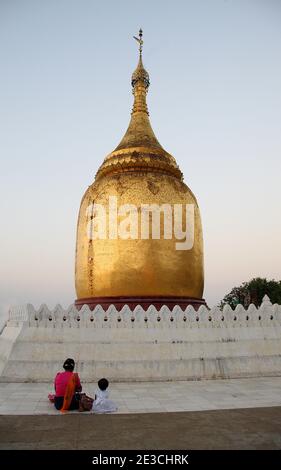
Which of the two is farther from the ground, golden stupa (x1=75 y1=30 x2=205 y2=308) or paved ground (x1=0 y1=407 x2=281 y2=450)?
golden stupa (x1=75 y1=30 x2=205 y2=308)

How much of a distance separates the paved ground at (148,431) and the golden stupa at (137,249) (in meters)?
9.88

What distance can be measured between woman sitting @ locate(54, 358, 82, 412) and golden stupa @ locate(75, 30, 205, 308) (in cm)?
872

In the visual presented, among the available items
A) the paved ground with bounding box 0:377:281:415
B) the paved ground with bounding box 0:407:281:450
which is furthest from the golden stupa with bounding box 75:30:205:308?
the paved ground with bounding box 0:407:281:450

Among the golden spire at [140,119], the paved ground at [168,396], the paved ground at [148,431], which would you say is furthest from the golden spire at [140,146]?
the paved ground at [148,431]

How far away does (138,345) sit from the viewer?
45.8ft

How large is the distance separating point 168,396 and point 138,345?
3534mm

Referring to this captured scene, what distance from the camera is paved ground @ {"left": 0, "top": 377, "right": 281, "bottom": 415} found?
9.12 metres

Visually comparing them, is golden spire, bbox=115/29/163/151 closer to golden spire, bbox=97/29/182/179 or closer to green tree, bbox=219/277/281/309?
golden spire, bbox=97/29/182/179

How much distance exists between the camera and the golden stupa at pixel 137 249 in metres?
18.5

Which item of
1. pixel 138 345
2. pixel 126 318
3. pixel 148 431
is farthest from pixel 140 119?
pixel 148 431

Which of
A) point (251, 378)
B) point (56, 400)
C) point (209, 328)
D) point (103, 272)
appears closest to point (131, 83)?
point (103, 272)

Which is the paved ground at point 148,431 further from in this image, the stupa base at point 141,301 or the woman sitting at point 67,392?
the stupa base at point 141,301

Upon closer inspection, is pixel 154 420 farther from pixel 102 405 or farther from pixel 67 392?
pixel 67 392
